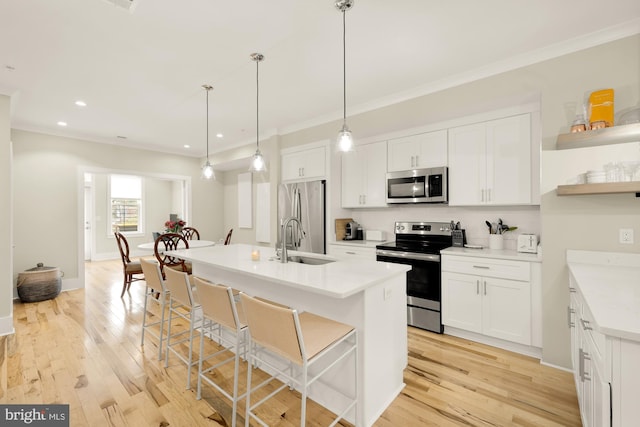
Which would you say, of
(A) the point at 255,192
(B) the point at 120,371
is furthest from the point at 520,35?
(A) the point at 255,192

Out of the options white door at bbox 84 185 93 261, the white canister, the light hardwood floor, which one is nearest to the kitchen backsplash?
the white canister

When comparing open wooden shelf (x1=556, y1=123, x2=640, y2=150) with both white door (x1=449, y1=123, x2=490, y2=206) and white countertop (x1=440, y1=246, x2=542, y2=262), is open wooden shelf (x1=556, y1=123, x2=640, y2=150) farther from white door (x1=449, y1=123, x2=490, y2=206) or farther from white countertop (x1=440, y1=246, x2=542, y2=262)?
white countertop (x1=440, y1=246, x2=542, y2=262)

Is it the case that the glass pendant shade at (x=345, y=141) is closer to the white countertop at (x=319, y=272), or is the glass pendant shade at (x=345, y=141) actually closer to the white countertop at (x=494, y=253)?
the white countertop at (x=319, y=272)

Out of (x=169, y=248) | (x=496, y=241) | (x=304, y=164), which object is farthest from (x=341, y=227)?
(x=169, y=248)

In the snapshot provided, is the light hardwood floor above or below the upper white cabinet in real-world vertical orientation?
below

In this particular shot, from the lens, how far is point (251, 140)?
17.9 ft

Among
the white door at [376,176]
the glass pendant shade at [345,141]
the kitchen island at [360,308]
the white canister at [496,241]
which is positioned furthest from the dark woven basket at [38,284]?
the white canister at [496,241]

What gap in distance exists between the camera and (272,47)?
97.0 inches

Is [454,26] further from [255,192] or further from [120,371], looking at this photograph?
[255,192]

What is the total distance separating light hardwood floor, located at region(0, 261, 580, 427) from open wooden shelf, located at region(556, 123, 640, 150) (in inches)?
72.8

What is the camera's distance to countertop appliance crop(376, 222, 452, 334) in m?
3.13

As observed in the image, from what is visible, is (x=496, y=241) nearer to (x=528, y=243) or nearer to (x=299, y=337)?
(x=528, y=243)

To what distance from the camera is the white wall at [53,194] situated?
14.9 feet

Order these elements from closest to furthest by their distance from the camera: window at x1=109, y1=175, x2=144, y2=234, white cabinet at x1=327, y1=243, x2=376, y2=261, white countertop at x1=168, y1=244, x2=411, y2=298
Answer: white countertop at x1=168, y1=244, x2=411, y2=298 < white cabinet at x1=327, y1=243, x2=376, y2=261 < window at x1=109, y1=175, x2=144, y2=234
